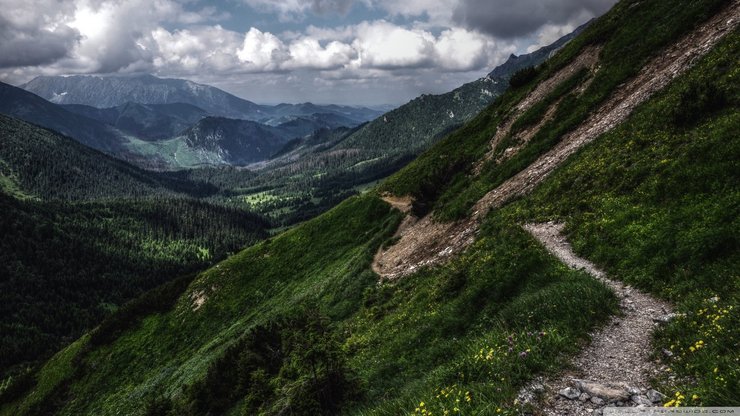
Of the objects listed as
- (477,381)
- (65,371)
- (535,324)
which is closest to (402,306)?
(535,324)

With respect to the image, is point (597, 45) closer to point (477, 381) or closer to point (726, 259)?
point (726, 259)

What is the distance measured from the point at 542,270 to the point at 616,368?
8.19 metres

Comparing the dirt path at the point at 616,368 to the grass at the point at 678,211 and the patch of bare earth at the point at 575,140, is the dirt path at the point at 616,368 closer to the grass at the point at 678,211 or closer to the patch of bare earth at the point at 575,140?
the grass at the point at 678,211

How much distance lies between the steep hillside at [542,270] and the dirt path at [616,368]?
0.08 meters

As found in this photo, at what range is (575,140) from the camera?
106ft

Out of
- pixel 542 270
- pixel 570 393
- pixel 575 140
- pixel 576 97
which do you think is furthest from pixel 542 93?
pixel 570 393

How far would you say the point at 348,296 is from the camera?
34188mm

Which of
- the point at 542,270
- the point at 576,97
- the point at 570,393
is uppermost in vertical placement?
the point at 576,97

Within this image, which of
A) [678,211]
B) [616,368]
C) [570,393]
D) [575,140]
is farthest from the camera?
[575,140]

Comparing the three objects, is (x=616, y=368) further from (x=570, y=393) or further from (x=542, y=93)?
(x=542, y=93)

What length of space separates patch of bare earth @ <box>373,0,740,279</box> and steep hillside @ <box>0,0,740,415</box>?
236 mm

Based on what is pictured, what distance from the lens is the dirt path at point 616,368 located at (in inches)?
326

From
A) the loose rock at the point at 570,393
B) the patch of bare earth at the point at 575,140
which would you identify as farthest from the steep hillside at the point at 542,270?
the patch of bare earth at the point at 575,140

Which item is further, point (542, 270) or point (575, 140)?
point (575, 140)
